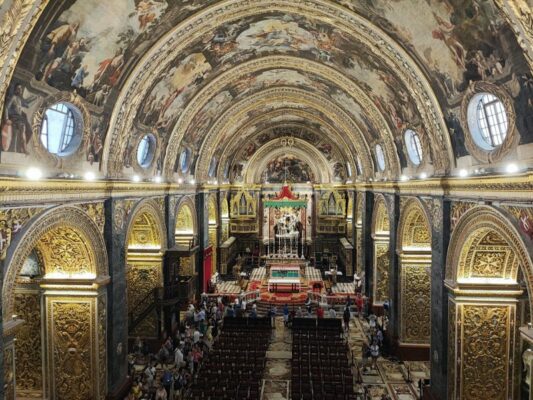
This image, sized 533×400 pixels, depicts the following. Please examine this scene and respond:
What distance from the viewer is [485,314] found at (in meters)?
12.6

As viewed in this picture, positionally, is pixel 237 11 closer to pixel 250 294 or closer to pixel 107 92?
pixel 107 92

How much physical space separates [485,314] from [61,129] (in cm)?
1240

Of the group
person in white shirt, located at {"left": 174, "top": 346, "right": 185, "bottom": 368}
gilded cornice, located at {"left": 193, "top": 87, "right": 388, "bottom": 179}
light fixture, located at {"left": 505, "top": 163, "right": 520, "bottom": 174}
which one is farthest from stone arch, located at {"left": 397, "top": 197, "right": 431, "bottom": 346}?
person in white shirt, located at {"left": 174, "top": 346, "right": 185, "bottom": 368}

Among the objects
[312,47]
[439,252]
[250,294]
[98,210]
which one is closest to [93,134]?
[98,210]

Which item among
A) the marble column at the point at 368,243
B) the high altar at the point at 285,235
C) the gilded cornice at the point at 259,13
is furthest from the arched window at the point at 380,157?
the high altar at the point at 285,235

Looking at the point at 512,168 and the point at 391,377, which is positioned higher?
the point at 512,168

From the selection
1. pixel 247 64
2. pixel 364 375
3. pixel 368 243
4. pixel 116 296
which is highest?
pixel 247 64

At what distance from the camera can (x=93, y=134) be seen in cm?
1335

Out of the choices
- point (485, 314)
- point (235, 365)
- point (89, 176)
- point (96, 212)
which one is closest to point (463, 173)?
point (485, 314)

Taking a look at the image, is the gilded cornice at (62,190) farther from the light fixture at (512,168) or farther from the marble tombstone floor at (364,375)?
the light fixture at (512,168)

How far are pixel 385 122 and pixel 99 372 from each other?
1419 cm

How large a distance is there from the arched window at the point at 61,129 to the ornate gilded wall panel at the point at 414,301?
13054 mm

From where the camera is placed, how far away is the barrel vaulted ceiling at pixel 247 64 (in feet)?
31.0

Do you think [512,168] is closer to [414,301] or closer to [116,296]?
[414,301]
